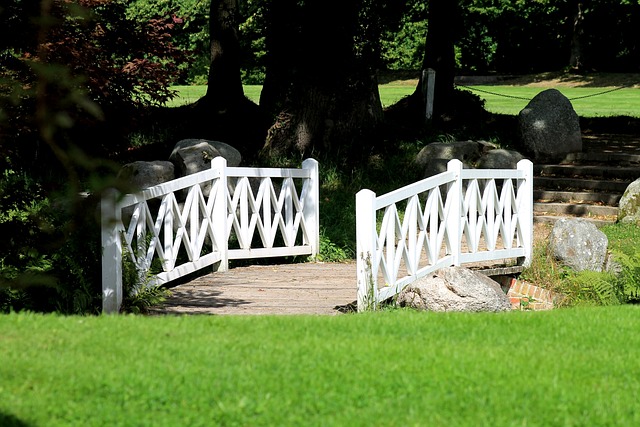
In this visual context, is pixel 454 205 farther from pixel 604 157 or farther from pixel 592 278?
pixel 604 157

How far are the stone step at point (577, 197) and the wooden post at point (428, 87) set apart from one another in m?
4.18

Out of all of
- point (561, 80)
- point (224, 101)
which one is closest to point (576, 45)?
point (561, 80)

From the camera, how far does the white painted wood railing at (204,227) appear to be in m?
8.09

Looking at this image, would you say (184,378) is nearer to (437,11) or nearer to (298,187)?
(298,187)

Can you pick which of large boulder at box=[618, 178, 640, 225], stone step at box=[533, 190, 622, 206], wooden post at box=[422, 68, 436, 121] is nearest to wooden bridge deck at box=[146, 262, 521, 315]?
large boulder at box=[618, 178, 640, 225]

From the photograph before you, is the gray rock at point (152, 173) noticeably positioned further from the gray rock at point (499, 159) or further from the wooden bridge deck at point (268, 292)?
the gray rock at point (499, 159)

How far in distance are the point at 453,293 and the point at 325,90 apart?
8.41m

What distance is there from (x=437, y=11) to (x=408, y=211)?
13.2 meters

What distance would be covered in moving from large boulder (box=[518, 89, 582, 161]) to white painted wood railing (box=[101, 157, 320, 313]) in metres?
6.37

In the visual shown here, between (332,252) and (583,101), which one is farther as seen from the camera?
(583,101)

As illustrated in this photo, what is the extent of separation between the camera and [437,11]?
70.2ft

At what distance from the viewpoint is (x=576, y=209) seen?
50.1ft

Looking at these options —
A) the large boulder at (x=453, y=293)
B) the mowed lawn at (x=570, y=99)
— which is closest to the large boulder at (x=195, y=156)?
the large boulder at (x=453, y=293)

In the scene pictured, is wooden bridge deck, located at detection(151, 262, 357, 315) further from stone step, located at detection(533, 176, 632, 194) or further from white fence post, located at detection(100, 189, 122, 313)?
stone step, located at detection(533, 176, 632, 194)
